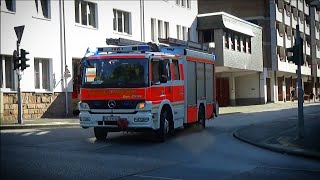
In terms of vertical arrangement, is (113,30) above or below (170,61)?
above

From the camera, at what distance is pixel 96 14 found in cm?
3006

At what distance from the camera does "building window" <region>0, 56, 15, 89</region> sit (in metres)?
24.0

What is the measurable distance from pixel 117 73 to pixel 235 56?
102 ft

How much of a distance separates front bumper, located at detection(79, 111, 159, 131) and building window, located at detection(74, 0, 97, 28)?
51.3ft

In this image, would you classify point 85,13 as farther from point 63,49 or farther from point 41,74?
point 41,74

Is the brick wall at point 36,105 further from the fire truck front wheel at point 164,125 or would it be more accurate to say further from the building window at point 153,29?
the fire truck front wheel at point 164,125

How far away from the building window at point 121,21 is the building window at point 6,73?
9135 mm

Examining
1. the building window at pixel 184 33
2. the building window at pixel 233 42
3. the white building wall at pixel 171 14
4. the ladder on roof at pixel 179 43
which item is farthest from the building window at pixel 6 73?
the building window at pixel 233 42

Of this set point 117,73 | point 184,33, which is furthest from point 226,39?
point 117,73

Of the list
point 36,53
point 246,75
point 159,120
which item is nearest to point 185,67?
point 159,120

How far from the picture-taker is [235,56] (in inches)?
1736

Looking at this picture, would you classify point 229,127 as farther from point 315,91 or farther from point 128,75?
point 315,91

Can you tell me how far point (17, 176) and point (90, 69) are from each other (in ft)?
19.2

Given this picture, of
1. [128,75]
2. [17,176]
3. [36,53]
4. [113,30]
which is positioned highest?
[113,30]
